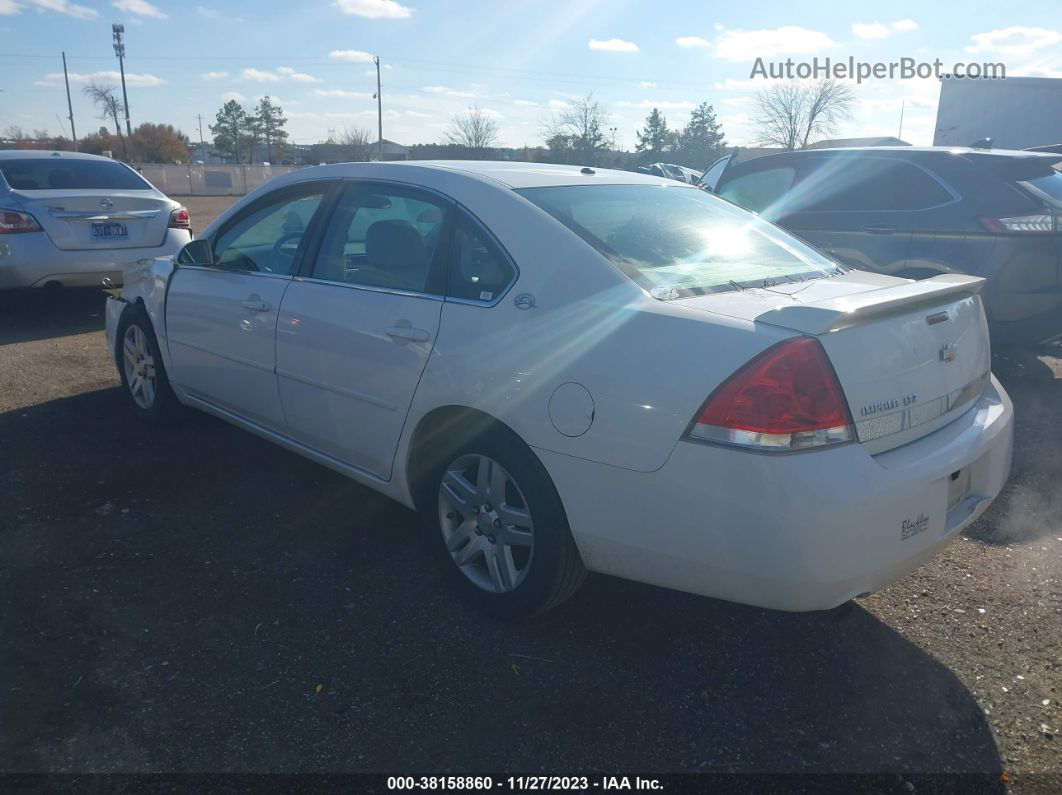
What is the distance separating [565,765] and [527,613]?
64 cm

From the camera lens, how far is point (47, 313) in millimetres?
8742

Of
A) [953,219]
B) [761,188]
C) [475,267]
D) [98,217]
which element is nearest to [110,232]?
[98,217]

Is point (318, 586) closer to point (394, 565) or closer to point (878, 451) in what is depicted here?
point (394, 565)

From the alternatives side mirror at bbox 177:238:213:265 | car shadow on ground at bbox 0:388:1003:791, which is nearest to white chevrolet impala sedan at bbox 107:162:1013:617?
car shadow on ground at bbox 0:388:1003:791

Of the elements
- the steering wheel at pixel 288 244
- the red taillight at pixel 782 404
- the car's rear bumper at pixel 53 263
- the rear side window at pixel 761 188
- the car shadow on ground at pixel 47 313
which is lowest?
the car shadow on ground at pixel 47 313

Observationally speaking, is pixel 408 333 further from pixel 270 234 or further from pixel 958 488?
pixel 958 488

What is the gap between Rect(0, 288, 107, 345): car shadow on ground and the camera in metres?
7.77

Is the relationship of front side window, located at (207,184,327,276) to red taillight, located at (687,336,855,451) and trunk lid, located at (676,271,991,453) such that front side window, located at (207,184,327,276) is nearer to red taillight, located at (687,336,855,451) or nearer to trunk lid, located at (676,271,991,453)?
trunk lid, located at (676,271,991,453)

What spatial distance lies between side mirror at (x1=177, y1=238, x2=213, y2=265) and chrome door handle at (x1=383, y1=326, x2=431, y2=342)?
165 cm

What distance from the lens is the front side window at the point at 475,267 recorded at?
291cm

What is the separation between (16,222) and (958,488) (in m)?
7.96

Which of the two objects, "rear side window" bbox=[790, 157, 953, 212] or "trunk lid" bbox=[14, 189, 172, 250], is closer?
"rear side window" bbox=[790, 157, 953, 212]

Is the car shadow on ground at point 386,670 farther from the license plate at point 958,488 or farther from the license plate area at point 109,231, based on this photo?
the license plate area at point 109,231

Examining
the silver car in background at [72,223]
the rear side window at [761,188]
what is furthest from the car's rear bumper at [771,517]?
the silver car in background at [72,223]
